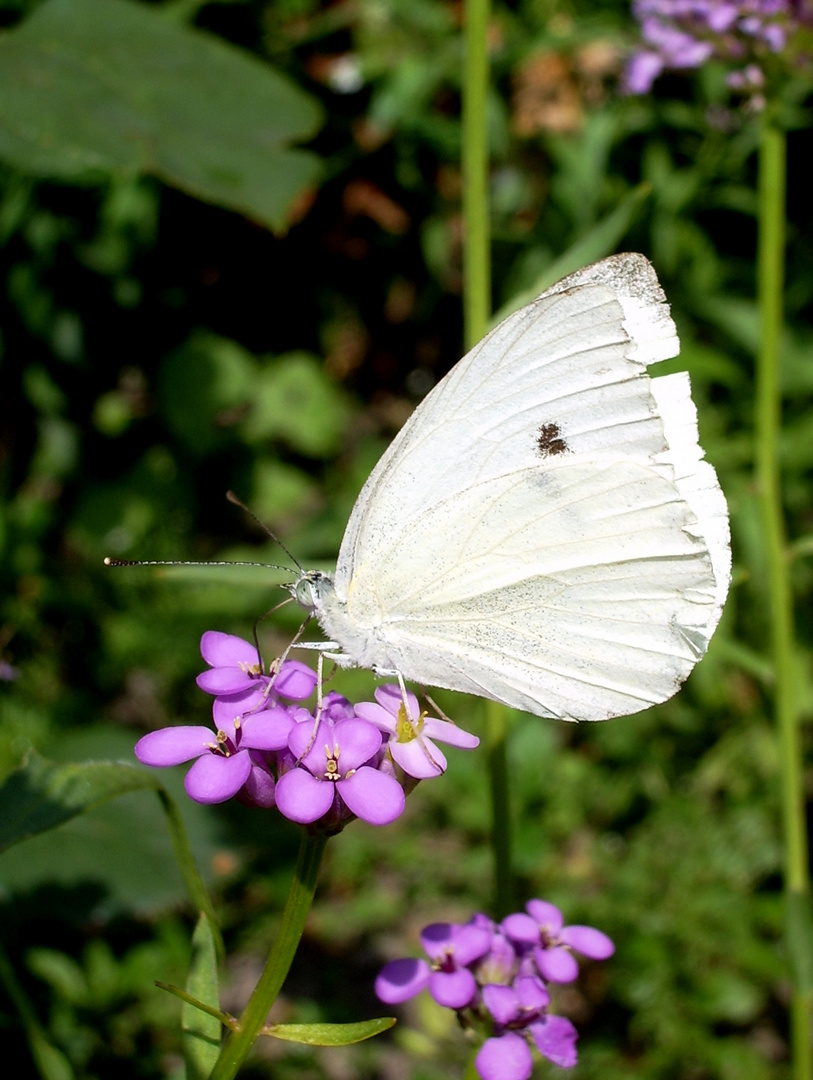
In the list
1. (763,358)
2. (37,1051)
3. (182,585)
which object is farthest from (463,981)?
(182,585)

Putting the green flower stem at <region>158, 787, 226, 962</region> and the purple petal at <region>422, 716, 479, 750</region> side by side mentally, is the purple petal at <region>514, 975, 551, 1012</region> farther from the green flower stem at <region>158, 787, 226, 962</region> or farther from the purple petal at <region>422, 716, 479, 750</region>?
the green flower stem at <region>158, 787, 226, 962</region>

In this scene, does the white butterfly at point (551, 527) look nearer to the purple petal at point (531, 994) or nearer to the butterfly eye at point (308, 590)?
the butterfly eye at point (308, 590)

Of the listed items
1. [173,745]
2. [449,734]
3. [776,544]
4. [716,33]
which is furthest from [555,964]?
[716,33]

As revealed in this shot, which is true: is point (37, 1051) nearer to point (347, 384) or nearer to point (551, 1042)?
point (551, 1042)

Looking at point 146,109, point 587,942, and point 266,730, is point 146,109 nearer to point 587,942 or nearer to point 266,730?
point 266,730

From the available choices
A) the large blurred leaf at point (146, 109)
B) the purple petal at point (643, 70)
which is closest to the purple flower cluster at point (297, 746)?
the large blurred leaf at point (146, 109)

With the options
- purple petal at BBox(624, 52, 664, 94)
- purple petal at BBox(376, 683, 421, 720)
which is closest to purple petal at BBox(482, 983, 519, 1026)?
purple petal at BBox(376, 683, 421, 720)

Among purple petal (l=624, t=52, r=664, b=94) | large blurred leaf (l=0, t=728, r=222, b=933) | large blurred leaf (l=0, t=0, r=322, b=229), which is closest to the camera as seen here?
large blurred leaf (l=0, t=0, r=322, b=229)
